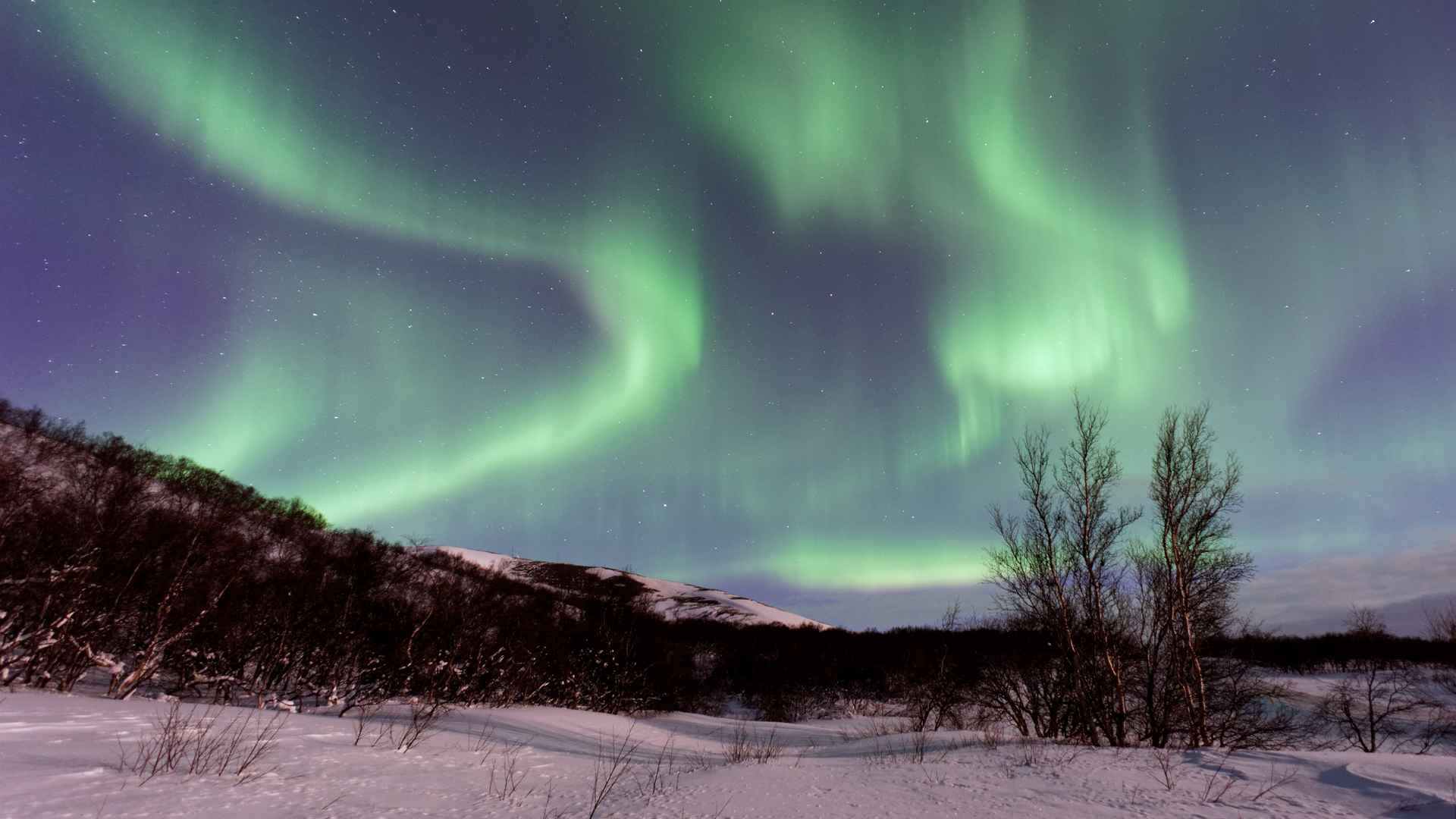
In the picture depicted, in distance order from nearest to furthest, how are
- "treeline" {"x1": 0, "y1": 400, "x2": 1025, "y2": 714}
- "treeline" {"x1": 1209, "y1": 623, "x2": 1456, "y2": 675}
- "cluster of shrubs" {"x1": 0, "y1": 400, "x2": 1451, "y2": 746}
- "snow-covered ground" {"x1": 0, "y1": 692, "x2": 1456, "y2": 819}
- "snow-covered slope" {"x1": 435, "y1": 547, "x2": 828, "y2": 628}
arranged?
"snow-covered ground" {"x1": 0, "y1": 692, "x2": 1456, "y2": 819}, "cluster of shrubs" {"x1": 0, "y1": 400, "x2": 1451, "y2": 746}, "treeline" {"x1": 0, "y1": 400, "x2": 1025, "y2": 714}, "treeline" {"x1": 1209, "y1": 623, "x2": 1456, "y2": 675}, "snow-covered slope" {"x1": 435, "y1": 547, "x2": 828, "y2": 628}

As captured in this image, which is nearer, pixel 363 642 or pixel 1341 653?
pixel 363 642

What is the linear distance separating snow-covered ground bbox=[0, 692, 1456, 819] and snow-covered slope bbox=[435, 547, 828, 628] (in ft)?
235

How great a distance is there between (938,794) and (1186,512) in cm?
1934

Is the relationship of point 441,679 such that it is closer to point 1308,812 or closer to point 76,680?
point 76,680

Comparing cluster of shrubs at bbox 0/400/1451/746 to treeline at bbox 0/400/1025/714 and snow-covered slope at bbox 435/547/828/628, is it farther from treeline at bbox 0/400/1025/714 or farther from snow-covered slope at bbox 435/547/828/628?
snow-covered slope at bbox 435/547/828/628

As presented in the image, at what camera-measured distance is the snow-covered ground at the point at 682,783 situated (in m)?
7.30

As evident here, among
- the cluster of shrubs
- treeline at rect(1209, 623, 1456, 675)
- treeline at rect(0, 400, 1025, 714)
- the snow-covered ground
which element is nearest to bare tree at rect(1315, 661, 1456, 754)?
the cluster of shrubs

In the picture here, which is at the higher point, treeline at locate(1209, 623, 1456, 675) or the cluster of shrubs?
the cluster of shrubs

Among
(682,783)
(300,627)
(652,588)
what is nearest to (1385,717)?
(682,783)

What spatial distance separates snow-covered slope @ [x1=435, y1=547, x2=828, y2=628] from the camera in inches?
3467

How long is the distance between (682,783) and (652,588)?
9849 centimetres

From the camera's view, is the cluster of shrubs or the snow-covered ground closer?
the snow-covered ground

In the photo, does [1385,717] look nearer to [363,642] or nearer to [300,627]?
[363,642]

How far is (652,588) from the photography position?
105m
